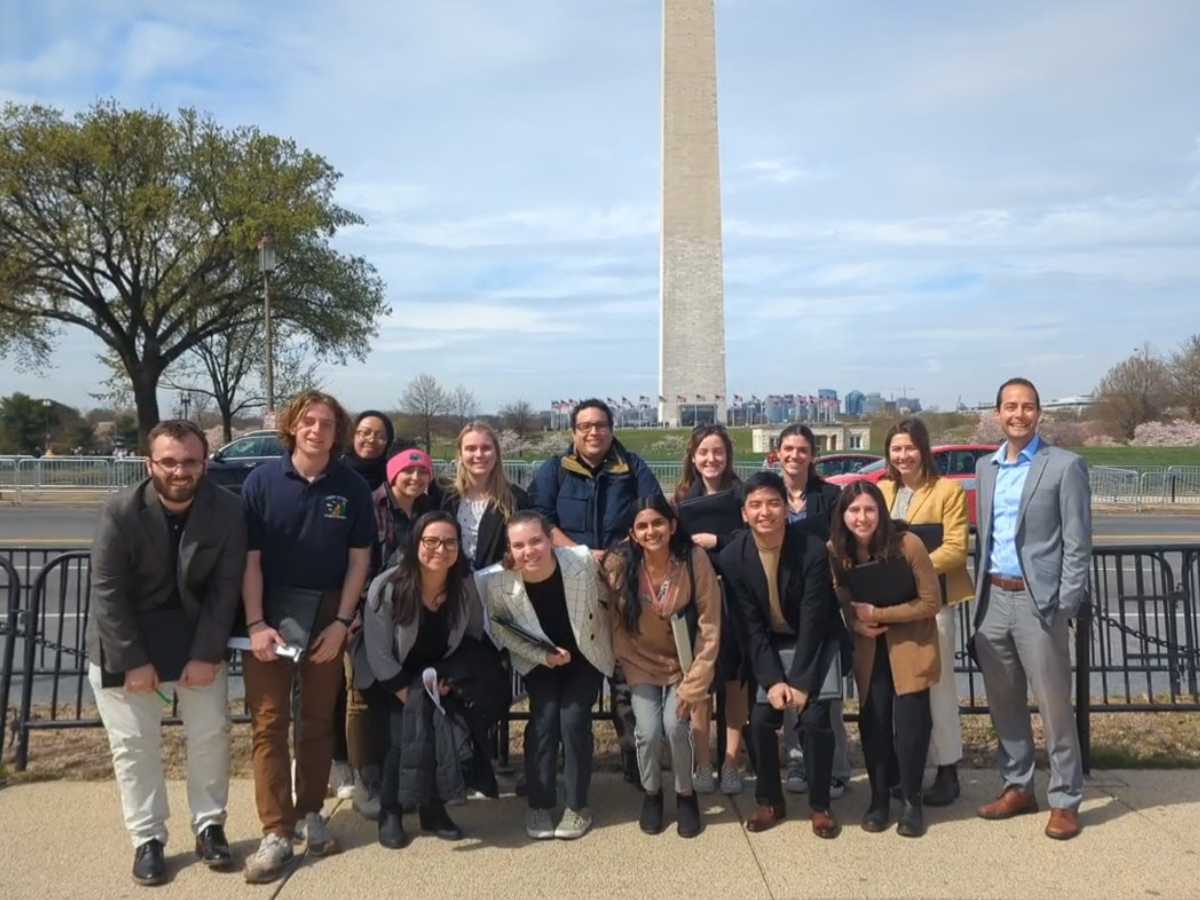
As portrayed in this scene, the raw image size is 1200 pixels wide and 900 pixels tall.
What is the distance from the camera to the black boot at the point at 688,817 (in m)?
4.49

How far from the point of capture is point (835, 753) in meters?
5.01

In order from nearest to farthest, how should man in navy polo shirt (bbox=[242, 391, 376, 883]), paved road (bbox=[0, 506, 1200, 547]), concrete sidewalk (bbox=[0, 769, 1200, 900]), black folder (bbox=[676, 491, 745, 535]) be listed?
1. concrete sidewalk (bbox=[0, 769, 1200, 900])
2. man in navy polo shirt (bbox=[242, 391, 376, 883])
3. black folder (bbox=[676, 491, 745, 535])
4. paved road (bbox=[0, 506, 1200, 547])

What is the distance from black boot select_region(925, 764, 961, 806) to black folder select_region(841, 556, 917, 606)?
927 millimetres

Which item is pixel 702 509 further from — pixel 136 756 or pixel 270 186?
pixel 270 186

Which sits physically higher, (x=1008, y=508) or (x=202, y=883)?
(x=1008, y=508)

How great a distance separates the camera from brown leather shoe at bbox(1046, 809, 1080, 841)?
4.45 metres

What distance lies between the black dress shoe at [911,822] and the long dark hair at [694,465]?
173cm

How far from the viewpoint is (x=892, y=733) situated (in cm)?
467

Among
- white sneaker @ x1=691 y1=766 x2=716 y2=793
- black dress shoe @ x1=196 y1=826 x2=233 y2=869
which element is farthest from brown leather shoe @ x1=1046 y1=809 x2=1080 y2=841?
black dress shoe @ x1=196 y1=826 x2=233 y2=869

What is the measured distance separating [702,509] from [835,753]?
1348 millimetres

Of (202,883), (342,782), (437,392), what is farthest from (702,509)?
(437,392)

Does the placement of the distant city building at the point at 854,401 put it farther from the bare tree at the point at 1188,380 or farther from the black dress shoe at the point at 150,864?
the black dress shoe at the point at 150,864

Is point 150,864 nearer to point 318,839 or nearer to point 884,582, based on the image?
point 318,839

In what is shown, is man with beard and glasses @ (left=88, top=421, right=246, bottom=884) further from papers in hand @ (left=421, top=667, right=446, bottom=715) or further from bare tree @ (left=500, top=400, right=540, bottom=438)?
bare tree @ (left=500, top=400, right=540, bottom=438)
